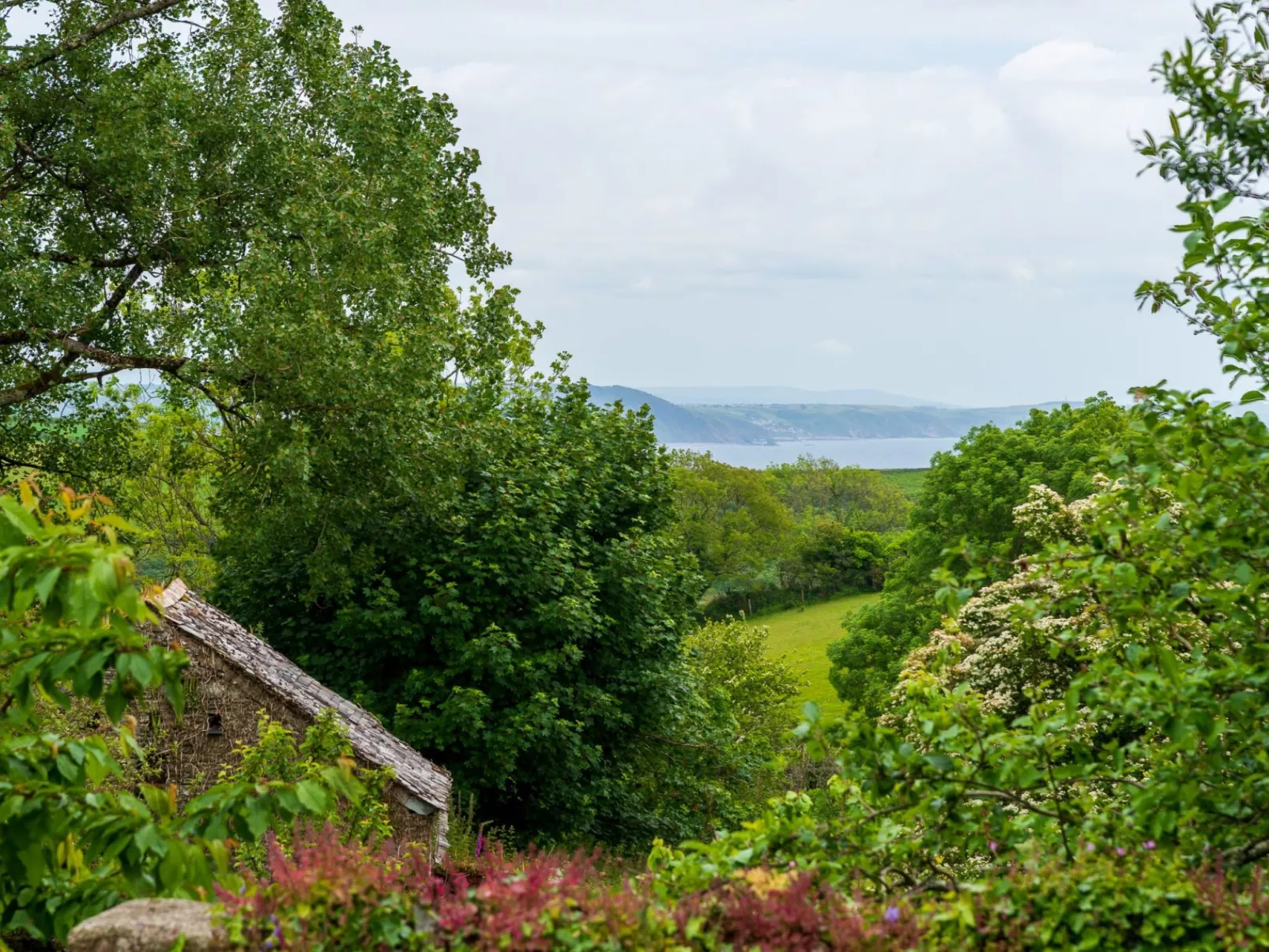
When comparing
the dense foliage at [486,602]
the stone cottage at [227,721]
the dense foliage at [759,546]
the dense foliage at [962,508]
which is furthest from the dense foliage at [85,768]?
the dense foliage at [759,546]

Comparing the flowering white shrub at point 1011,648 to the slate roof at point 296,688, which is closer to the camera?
the slate roof at point 296,688

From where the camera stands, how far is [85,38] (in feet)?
66.4

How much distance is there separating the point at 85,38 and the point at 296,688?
12298 millimetres

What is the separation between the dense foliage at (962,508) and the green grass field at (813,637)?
19588 mm

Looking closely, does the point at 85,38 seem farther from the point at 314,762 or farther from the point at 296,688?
the point at 314,762

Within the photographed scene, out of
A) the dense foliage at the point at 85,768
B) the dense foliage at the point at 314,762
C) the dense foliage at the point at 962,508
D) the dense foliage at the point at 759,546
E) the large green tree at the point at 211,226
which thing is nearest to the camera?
the dense foliage at the point at 85,768

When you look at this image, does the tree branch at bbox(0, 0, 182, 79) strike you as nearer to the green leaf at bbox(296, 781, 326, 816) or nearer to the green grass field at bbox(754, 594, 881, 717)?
the green leaf at bbox(296, 781, 326, 816)

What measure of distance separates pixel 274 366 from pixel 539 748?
9292 mm

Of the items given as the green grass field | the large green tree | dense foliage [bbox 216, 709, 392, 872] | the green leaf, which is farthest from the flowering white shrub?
the green grass field

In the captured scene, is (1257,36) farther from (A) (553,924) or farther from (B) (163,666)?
(B) (163,666)

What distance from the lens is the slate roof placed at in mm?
17375

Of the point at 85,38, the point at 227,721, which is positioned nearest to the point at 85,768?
the point at 227,721

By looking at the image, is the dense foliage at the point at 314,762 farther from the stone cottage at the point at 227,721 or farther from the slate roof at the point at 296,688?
the stone cottage at the point at 227,721

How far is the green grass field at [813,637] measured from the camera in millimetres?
70875
